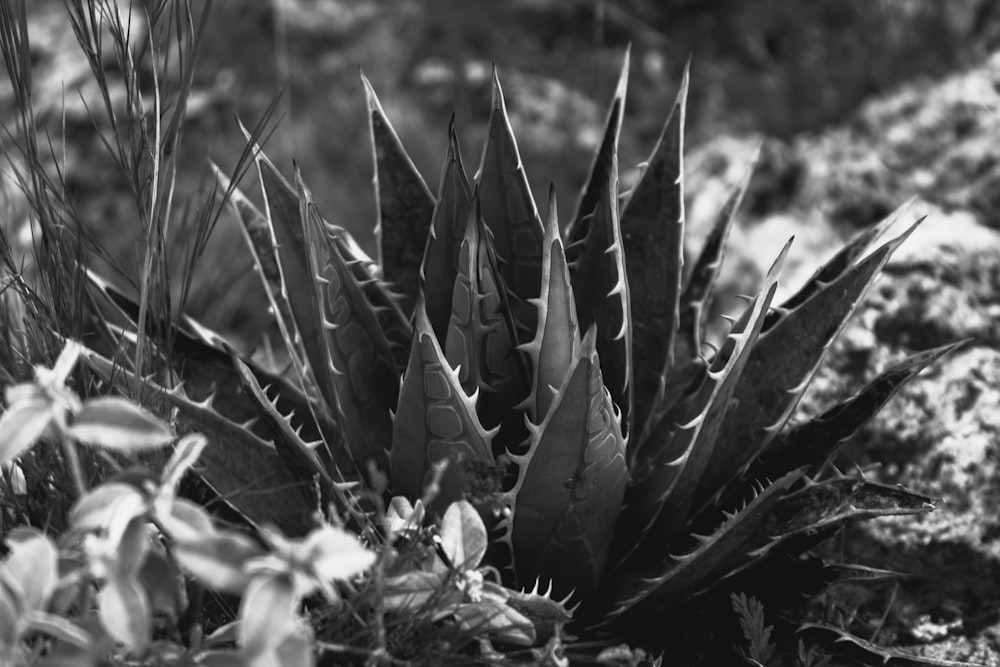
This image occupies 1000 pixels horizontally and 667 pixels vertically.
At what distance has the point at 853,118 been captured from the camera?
346 cm

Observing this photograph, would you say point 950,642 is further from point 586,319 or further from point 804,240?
point 804,240

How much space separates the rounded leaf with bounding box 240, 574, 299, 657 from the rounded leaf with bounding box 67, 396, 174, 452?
0.54ft

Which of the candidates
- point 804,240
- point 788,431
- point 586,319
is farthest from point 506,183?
point 804,240

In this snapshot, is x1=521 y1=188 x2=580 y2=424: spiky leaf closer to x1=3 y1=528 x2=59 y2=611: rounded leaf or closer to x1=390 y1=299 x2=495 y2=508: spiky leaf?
x1=390 y1=299 x2=495 y2=508: spiky leaf

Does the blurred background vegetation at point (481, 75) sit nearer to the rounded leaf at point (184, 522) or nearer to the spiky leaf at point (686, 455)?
the spiky leaf at point (686, 455)

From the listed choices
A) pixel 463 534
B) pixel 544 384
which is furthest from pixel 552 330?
pixel 463 534

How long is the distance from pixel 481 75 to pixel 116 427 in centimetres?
342

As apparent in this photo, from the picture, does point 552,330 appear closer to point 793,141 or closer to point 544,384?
point 544,384

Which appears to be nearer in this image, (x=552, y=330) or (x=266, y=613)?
(x=266, y=613)

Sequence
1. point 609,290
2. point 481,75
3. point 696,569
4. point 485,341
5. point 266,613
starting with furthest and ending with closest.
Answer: point 481,75
point 609,290
point 485,341
point 696,569
point 266,613

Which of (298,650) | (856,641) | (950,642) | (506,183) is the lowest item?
(950,642)

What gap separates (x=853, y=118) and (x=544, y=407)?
2455 millimetres

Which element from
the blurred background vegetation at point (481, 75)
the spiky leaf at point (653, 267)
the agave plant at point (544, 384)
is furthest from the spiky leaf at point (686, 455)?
the blurred background vegetation at point (481, 75)

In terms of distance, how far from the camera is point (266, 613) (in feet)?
2.74
